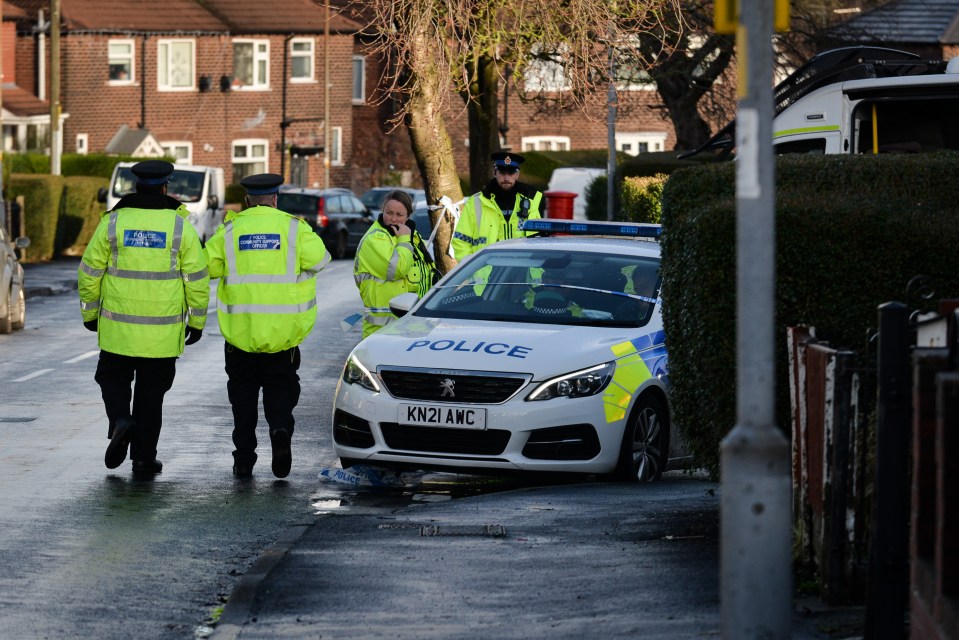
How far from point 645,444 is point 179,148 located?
5462cm

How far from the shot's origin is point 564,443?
9727 mm

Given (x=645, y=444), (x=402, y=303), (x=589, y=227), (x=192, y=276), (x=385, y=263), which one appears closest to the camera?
(x=645, y=444)

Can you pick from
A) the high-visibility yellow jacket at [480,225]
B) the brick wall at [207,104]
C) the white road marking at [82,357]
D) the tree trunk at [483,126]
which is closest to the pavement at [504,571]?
the high-visibility yellow jacket at [480,225]

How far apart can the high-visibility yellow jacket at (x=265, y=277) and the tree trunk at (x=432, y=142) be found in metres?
6.06

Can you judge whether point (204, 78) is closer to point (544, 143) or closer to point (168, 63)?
point (168, 63)

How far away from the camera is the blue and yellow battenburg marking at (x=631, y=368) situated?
9.84 metres

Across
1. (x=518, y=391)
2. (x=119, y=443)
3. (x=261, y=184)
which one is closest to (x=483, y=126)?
(x=261, y=184)

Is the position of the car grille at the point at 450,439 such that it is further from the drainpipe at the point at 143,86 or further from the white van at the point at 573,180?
the drainpipe at the point at 143,86

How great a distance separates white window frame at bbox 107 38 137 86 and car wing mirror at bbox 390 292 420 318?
5151 centimetres

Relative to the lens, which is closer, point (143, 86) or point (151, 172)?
point (151, 172)

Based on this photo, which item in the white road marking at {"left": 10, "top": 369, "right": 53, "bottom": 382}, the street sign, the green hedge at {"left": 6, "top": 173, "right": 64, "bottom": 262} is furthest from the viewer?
the green hedge at {"left": 6, "top": 173, "right": 64, "bottom": 262}

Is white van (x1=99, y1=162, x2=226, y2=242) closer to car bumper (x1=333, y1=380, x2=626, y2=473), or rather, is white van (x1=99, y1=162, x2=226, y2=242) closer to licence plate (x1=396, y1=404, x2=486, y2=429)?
car bumper (x1=333, y1=380, x2=626, y2=473)

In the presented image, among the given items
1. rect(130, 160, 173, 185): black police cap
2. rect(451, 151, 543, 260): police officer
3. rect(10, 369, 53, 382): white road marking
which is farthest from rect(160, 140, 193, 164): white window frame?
rect(130, 160, 173, 185): black police cap

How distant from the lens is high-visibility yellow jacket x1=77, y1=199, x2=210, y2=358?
34.1 feet
